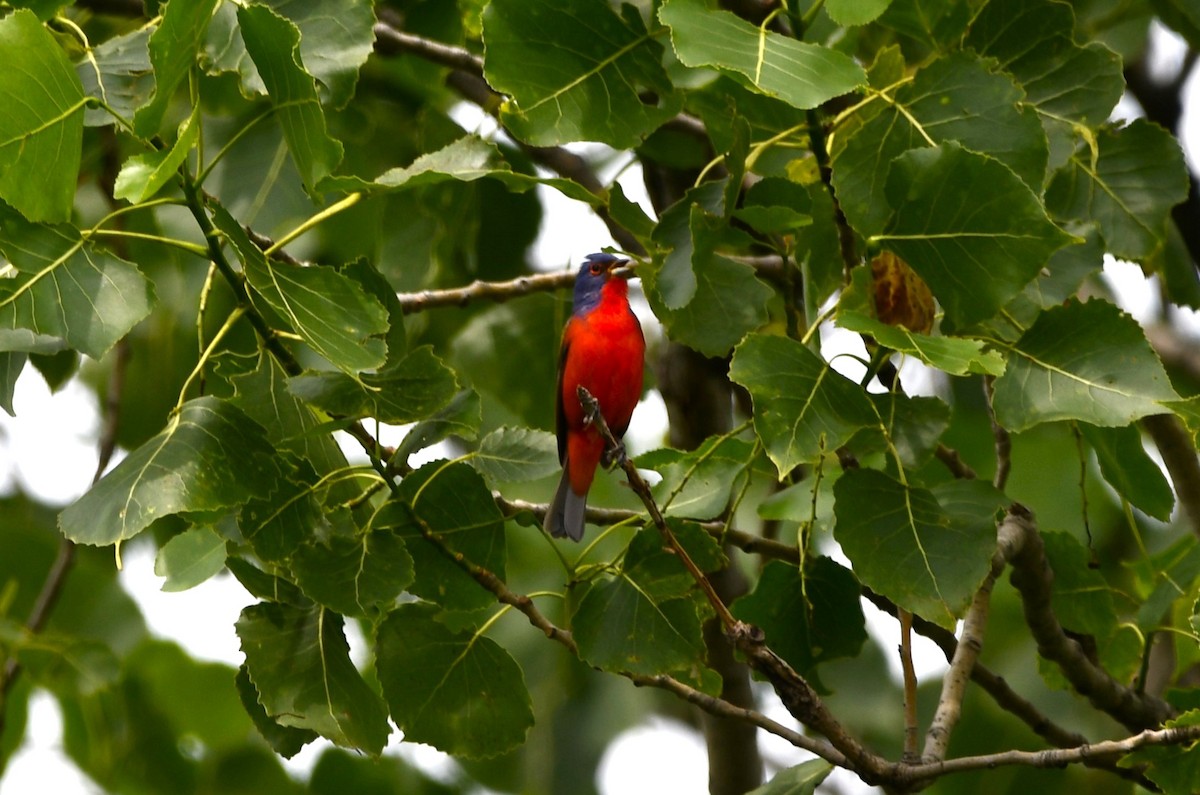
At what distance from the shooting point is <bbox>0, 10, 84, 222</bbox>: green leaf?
90.5 inches

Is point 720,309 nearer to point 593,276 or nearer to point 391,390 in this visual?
point 391,390

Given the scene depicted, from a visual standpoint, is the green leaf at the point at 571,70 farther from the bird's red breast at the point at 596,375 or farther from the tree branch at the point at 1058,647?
the bird's red breast at the point at 596,375

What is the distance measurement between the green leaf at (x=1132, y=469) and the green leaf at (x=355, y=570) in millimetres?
1495

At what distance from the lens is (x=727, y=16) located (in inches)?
102

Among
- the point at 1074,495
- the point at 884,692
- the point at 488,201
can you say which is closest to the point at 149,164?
the point at 488,201

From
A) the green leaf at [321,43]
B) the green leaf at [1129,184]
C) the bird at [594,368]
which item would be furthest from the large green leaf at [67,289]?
the green leaf at [1129,184]

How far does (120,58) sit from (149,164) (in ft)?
2.32

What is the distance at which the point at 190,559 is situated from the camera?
2.98 meters

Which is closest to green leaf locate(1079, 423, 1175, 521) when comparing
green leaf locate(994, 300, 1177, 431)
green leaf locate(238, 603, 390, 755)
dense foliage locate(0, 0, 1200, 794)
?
dense foliage locate(0, 0, 1200, 794)

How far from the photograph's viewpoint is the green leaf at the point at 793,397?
245cm

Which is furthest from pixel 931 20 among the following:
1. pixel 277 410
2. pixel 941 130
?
pixel 277 410

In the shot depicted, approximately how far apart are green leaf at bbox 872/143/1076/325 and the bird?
1.70 metres

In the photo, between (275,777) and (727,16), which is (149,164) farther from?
(275,777)

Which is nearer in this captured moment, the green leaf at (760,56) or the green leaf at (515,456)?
the green leaf at (760,56)
